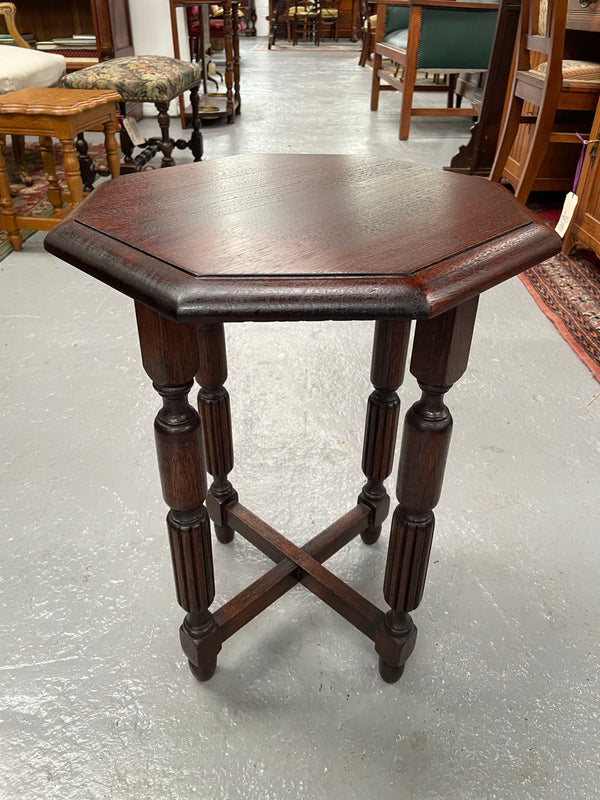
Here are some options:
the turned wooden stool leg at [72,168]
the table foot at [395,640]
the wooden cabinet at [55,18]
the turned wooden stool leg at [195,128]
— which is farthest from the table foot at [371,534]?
the wooden cabinet at [55,18]

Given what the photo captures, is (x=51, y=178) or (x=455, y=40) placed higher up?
(x=455, y=40)

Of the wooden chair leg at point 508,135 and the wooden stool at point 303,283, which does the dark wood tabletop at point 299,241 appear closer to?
the wooden stool at point 303,283

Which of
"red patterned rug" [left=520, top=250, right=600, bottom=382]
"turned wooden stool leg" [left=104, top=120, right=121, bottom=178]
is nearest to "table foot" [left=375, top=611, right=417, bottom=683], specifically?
"red patterned rug" [left=520, top=250, right=600, bottom=382]

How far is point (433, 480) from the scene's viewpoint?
0.85 metres

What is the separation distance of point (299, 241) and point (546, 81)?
99.5 inches

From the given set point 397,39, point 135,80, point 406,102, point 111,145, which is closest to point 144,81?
point 135,80

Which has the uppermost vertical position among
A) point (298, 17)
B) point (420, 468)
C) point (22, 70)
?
point (22, 70)

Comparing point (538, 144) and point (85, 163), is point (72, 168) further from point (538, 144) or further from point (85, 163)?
point (538, 144)

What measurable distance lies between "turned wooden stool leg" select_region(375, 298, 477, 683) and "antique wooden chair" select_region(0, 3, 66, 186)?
10.4ft

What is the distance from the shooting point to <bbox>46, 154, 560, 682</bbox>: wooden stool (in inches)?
24.0

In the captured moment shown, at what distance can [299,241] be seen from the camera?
0.71 metres

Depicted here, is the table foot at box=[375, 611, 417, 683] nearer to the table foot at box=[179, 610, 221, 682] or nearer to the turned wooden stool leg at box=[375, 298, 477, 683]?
the turned wooden stool leg at box=[375, 298, 477, 683]

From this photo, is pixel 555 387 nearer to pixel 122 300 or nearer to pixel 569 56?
pixel 122 300

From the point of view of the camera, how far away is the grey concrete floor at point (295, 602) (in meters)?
0.94
